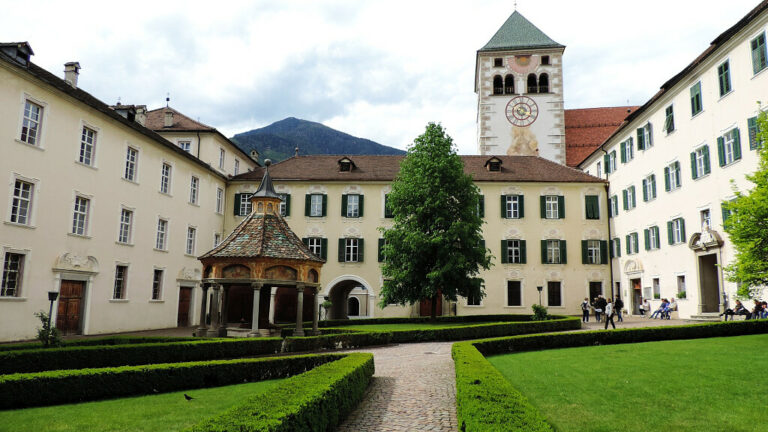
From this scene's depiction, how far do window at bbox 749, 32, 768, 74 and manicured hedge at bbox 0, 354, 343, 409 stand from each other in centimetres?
2048

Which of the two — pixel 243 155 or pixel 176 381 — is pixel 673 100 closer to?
pixel 176 381

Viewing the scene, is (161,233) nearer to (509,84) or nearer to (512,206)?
(512,206)

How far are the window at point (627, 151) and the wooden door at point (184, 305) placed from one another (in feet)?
94.1

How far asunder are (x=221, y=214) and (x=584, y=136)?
36.2 m

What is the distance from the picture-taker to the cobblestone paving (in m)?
8.30

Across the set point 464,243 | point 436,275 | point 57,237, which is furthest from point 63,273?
point 464,243

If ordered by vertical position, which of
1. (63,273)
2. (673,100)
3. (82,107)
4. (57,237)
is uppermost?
(673,100)

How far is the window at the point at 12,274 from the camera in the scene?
2008 cm

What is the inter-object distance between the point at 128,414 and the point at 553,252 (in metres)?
31.9

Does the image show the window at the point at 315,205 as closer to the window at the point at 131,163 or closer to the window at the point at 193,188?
the window at the point at 193,188

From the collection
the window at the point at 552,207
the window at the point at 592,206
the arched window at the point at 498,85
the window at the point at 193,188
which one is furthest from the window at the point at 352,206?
the arched window at the point at 498,85

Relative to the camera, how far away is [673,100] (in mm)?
27672

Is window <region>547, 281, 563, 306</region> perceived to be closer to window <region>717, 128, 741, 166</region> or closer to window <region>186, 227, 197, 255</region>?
window <region>717, 128, 741, 166</region>

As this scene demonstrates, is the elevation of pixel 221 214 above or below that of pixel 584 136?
below
